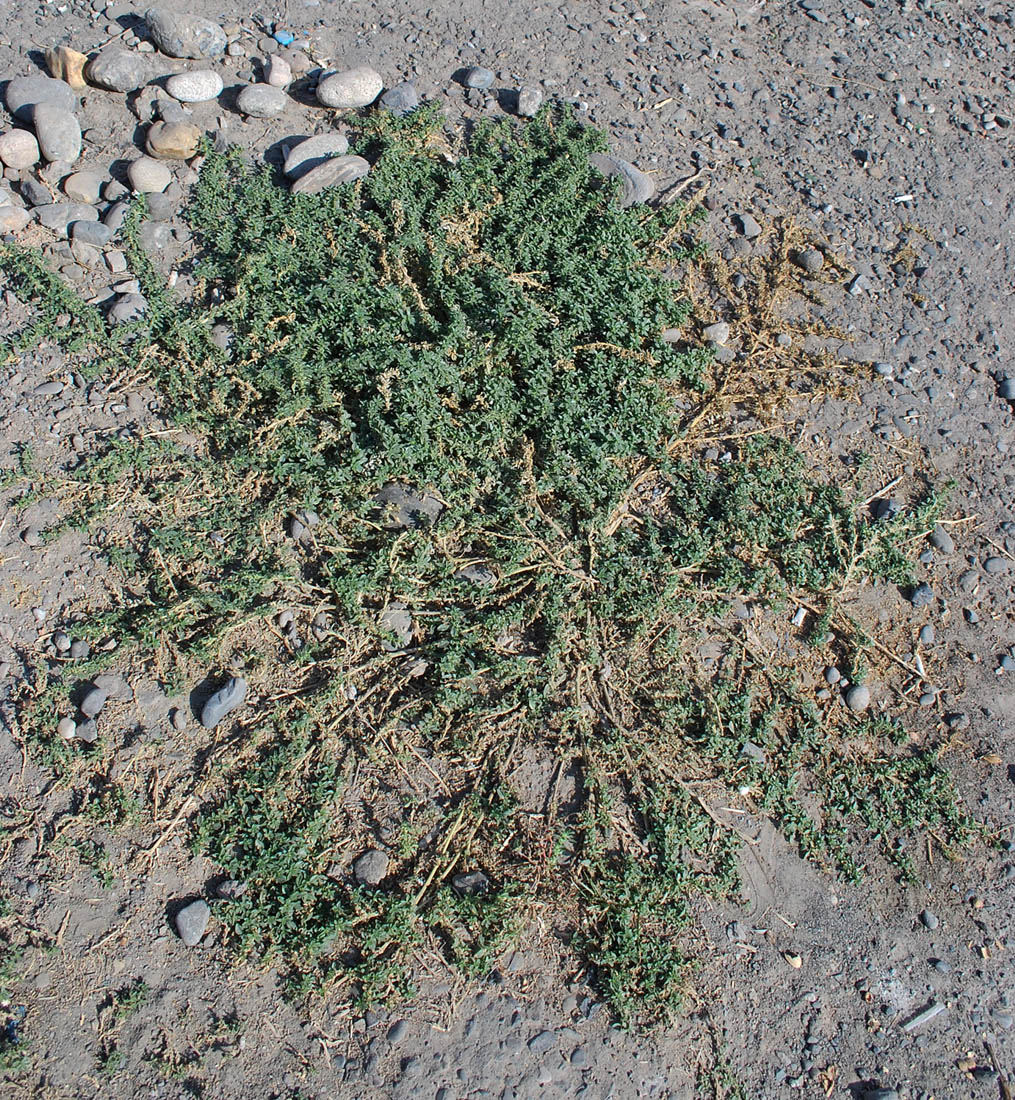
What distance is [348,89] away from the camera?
5730mm

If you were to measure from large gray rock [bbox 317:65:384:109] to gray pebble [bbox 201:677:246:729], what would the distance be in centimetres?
377

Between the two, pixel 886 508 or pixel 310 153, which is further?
pixel 310 153

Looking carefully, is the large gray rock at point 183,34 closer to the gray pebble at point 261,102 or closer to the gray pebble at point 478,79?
the gray pebble at point 261,102

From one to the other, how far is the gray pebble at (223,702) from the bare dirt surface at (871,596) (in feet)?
0.62

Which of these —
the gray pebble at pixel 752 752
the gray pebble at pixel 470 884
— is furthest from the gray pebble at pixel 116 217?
the gray pebble at pixel 752 752

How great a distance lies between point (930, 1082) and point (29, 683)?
12.6 ft

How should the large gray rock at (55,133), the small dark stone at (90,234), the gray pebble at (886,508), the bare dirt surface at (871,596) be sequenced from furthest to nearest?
the large gray rock at (55,133), the small dark stone at (90,234), the gray pebble at (886,508), the bare dirt surface at (871,596)

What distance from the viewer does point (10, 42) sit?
586 centimetres

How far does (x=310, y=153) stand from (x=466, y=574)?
112 inches

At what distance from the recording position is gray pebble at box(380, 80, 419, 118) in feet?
18.9

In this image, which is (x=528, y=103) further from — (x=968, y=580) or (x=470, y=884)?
(x=470, y=884)

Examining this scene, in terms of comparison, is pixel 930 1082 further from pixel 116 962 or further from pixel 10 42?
pixel 10 42

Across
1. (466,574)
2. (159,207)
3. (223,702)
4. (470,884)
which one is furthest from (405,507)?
(159,207)

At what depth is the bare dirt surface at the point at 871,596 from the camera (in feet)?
10.9
